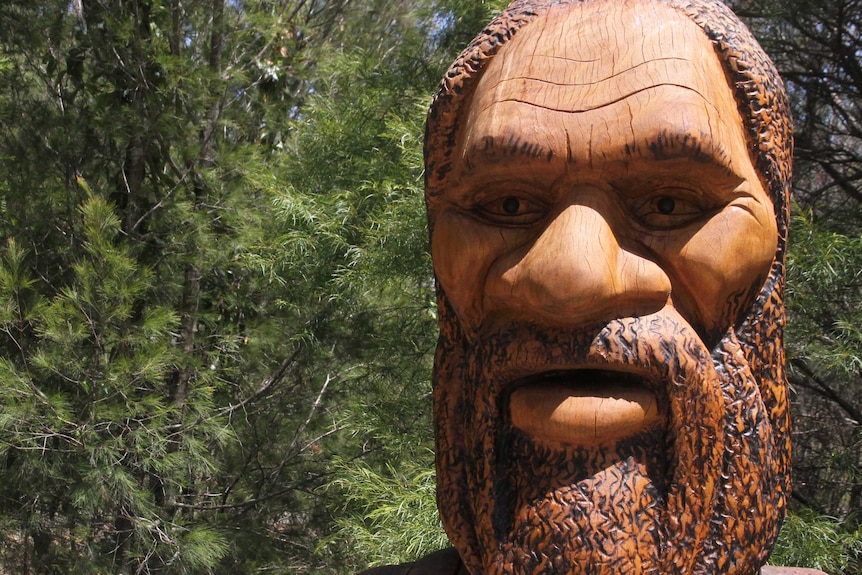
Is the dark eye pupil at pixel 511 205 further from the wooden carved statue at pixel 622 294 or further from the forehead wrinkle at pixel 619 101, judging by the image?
the forehead wrinkle at pixel 619 101

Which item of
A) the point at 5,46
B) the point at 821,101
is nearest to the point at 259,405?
the point at 5,46

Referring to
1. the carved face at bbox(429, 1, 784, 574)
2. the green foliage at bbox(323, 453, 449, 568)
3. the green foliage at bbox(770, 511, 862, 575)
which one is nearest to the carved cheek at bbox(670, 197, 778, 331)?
the carved face at bbox(429, 1, 784, 574)

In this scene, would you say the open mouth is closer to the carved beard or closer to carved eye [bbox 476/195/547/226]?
the carved beard

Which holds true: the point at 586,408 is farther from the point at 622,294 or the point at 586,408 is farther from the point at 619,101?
the point at 619,101

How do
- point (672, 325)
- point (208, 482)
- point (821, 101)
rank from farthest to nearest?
point (208, 482)
point (821, 101)
point (672, 325)

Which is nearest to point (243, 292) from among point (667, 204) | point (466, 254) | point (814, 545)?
point (814, 545)

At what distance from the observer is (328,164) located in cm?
535

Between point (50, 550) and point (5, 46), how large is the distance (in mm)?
2830

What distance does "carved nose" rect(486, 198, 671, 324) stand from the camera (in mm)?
1146

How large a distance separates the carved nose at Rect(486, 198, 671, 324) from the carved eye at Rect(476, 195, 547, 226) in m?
0.05

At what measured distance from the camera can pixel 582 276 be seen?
114 cm

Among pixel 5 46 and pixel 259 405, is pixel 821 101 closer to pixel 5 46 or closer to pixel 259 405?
pixel 259 405

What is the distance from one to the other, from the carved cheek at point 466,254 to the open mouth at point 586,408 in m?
0.17

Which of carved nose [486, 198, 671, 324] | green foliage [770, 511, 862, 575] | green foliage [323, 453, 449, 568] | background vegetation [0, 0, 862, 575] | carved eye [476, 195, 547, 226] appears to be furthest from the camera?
background vegetation [0, 0, 862, 575]
